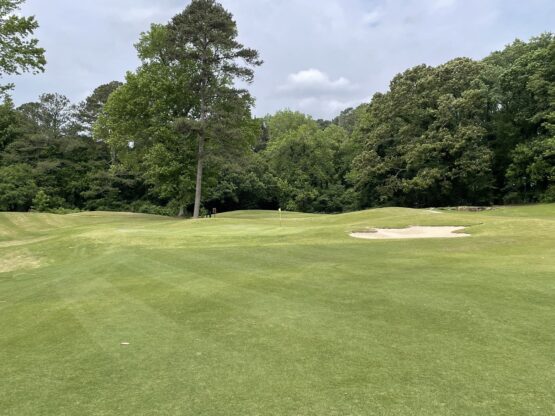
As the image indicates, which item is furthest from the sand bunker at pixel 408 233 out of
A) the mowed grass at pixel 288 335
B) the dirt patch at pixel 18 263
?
the dirt patch at pixel 18 263

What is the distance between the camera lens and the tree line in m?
35.6

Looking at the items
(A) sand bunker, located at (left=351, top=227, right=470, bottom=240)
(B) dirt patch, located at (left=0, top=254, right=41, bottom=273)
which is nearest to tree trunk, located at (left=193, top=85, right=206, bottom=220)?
(B) dirt patch, located at (left=0, top=254, right=41, bottom=273)

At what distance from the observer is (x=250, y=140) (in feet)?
130

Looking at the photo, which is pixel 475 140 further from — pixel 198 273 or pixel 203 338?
pixel 203 338

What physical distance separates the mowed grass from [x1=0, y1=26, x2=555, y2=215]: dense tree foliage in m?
21.1

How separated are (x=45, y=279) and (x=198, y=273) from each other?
17.4 feet

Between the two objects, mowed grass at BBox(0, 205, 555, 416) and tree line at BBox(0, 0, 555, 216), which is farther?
tree line at BBox(0, 0, 555, 216)

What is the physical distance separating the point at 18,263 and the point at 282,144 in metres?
47.7

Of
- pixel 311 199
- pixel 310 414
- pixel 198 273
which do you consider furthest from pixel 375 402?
pixel 311 199

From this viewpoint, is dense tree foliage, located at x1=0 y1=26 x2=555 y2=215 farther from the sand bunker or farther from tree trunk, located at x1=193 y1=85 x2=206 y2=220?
the sand bunker

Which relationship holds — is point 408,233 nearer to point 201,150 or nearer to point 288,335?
point 288,335

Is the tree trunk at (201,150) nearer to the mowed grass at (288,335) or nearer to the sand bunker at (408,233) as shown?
the sand bunker at (408,233)

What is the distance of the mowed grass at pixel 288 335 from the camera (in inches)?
174

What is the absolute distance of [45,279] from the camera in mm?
13008
